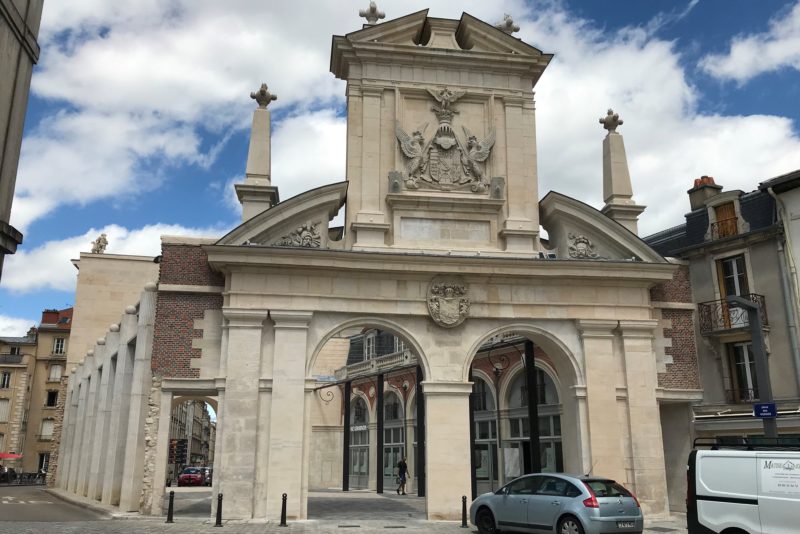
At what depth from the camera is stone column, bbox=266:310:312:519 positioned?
16859 mm

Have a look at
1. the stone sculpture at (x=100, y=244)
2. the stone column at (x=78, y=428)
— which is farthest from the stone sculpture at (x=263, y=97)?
the stone sculpture at (x=100, y=244)

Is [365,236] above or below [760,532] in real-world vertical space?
above

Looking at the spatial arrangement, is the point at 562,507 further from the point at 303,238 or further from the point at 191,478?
the point at 191,478

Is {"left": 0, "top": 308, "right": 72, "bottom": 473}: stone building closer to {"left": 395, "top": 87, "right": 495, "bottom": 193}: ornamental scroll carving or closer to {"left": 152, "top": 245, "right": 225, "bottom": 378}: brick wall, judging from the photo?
{"left": 152, "top": 245, "right": 225, "bottom": 378}: brick wall

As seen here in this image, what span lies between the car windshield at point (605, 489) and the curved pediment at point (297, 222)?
9120mm

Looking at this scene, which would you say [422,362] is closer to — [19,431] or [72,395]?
[72,395]

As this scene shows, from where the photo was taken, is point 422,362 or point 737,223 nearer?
point 422,362

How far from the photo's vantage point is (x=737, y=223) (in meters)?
23.9

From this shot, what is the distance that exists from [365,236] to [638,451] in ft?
29.8

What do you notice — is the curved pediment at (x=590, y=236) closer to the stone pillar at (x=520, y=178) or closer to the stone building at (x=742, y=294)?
the stone pillar at (x=520, y=178)

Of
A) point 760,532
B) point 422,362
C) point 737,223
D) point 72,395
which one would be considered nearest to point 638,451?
point 422,362

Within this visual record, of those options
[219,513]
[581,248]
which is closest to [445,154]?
[581,248]

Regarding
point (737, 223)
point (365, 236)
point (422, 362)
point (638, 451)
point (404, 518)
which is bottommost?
point (404, 518)

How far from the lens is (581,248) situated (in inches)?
776
